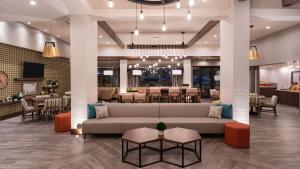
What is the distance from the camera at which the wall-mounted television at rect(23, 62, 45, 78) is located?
923 cm

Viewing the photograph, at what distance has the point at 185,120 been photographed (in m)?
5.61

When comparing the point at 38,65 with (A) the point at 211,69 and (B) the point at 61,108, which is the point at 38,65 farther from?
(A) the point at 211,69

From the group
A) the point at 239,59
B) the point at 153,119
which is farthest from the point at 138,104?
the point at 239,59

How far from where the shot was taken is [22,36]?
347 inches

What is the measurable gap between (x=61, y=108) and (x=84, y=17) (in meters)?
4.13

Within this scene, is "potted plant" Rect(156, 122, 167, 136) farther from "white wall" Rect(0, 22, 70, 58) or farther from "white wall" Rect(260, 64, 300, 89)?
"white wall" Rect(260, 64, 300, 89)

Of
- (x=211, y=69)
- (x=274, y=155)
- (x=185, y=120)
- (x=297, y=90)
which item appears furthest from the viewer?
(x=211, y=69)

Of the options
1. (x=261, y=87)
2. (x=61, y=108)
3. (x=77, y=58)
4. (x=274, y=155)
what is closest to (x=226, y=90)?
(x=274, y=155)

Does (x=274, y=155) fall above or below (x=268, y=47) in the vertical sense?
below

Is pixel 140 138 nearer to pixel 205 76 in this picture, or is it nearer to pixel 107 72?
pixel 107 72

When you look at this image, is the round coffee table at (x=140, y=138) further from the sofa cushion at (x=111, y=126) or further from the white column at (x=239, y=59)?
the white column at (x=239, y=59)

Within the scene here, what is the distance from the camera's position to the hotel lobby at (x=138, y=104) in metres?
4.16

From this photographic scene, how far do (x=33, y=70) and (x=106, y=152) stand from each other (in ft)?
24.0

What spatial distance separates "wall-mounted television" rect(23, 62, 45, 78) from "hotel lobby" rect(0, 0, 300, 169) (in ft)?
0.16
